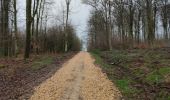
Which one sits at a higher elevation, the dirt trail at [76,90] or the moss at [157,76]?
the moss at [157,76]

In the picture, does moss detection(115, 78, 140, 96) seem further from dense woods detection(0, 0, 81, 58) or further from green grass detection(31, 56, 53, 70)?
dense woods detection(0, 0, 81, 58)

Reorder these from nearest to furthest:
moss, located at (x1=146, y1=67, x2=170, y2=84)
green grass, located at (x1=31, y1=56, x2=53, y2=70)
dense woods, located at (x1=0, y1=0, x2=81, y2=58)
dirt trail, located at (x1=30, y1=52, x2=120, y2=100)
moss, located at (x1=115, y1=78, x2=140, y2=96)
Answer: dirt trail, located at (x1=30, y1=52, x2=120, y2=100) < moss, located at (x1=115, y1=78, x2=140, y2=96) < moss, located at (x1=146, y1=67, x2=170, y2=84) < green grass, located at (x1=31, y1=56, x2=53, y2=70) < dense woods, located at (x1=0, y1=0, x2=81, y2=58)

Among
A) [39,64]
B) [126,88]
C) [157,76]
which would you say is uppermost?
[39,64]

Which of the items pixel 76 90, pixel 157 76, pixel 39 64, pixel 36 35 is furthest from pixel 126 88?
pixel 36 35

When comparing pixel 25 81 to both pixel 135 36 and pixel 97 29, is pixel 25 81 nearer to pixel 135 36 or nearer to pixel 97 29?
pixel 135 36

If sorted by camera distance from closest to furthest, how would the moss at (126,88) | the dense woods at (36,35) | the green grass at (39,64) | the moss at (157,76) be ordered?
1. the moss at (126,88)
2. the moss at (157,76)
3. the green grass at (39,64)
4. the dense woods at (36,35)

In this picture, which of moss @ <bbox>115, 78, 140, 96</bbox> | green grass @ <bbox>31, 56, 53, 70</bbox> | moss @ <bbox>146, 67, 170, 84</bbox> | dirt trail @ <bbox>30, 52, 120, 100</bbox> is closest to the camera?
dirt trail @ <bbox>30, 52, 120, 100</bbox>

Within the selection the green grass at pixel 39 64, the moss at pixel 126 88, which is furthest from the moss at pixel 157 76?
the green grass at pixel 39 64

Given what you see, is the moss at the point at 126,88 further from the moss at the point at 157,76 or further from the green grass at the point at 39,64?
the green grass at the point at 39,64

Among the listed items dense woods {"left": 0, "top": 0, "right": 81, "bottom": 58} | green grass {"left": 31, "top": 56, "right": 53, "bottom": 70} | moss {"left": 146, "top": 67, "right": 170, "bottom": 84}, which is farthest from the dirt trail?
dense woods {"left": 0, "top": 0, "right": 81, "bottom": 58}

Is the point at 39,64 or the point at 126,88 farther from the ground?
the point at 39,64

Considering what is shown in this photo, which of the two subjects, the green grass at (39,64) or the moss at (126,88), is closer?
the moss at (126,88)

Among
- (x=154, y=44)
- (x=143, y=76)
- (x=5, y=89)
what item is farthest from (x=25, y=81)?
(x=154, y=44)

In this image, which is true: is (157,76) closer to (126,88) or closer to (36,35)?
(126,88)
